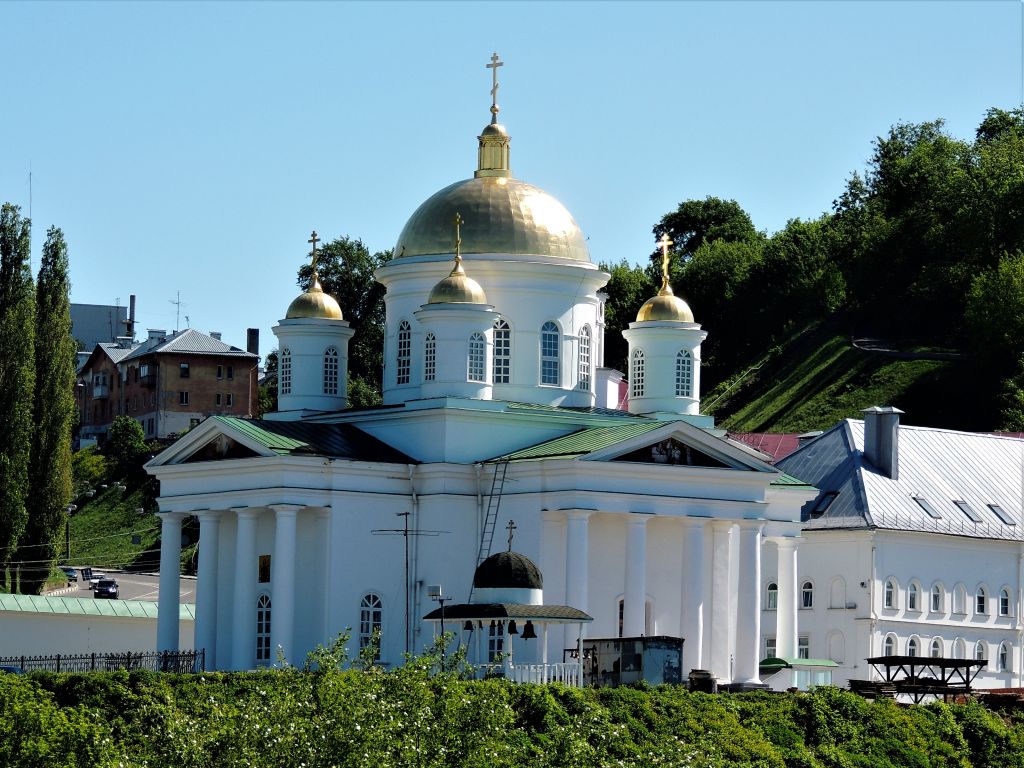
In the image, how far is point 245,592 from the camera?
2133 inches

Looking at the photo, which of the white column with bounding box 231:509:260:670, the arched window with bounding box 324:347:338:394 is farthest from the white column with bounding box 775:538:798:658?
the white column with bounding box 231:509:260:670

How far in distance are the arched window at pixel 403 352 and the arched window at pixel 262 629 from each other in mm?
6905

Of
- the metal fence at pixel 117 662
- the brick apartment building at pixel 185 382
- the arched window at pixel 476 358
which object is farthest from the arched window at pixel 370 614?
the brick apartment building at pixel 185 382

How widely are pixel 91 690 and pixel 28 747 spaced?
425 inches

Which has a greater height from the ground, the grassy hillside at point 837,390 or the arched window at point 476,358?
the grassy hillside at point 837,390

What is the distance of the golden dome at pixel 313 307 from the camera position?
59.7 metres

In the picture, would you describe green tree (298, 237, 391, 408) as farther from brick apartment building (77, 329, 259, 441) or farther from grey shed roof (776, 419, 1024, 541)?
grey shed roof (776, 419, 1024, 541)

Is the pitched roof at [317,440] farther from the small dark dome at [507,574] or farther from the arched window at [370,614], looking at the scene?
the small dark dome at [507,574]

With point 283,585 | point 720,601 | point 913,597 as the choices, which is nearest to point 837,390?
point 913,597

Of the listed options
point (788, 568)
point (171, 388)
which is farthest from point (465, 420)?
point (171, 388)

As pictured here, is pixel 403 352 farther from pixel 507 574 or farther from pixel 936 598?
pixel 936 598

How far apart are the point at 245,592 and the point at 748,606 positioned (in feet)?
37.3

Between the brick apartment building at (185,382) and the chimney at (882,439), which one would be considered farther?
the brick apartment building at (185,382)

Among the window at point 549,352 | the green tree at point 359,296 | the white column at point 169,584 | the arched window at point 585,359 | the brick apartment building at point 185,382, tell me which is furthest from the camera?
the brick apartment building at point 185,382
